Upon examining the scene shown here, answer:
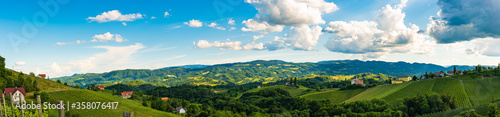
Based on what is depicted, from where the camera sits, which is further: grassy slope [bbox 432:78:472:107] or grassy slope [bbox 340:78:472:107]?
grassy slope [bbox 340:78:472:107]

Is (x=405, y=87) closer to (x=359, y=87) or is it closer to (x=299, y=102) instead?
(x=359, y=87)

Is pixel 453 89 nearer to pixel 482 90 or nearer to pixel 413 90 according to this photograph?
pixel 482 90

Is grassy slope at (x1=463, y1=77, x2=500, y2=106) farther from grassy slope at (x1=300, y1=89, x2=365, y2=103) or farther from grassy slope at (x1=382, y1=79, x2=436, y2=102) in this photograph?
grassy slope at (x1=300, y1=89, x2=365, y2=103)

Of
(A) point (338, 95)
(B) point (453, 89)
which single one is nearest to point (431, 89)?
(B) point (453, 89)

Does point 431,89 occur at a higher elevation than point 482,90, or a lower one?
lower

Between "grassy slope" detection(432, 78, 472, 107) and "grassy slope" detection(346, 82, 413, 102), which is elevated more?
"grassy slope" detection(432, 78, 472, 107)

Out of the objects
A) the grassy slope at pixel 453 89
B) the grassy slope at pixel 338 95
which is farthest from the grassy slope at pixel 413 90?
the grassy slope at pixel 338 95

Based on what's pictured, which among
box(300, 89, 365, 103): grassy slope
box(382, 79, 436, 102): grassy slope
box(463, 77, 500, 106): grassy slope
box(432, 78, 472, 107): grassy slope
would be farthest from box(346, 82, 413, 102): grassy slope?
box(463, 77, 500, 106): grassy slope

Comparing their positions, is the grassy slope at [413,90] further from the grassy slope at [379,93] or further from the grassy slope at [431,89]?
the grassy slope at [379,93]

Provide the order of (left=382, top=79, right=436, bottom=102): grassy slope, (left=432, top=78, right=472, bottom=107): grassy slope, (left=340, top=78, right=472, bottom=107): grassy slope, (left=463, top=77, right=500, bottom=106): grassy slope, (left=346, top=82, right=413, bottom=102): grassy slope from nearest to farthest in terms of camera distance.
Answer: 1. (left=463, top=77, right=500, bottom=106): grassy slope
2. (left=432, top=78, right=472, bottom=107): grassy slope
3. (left=340, top=78, right=472, bottom=107): grassy slope
4. (left=382, top=79, right=436, bottom=102): grassy slope
5. (left=346, top=82, right=413, bottom=102): grassy slope

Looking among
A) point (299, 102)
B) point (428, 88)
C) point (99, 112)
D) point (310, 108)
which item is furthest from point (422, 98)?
point (99, 112)
